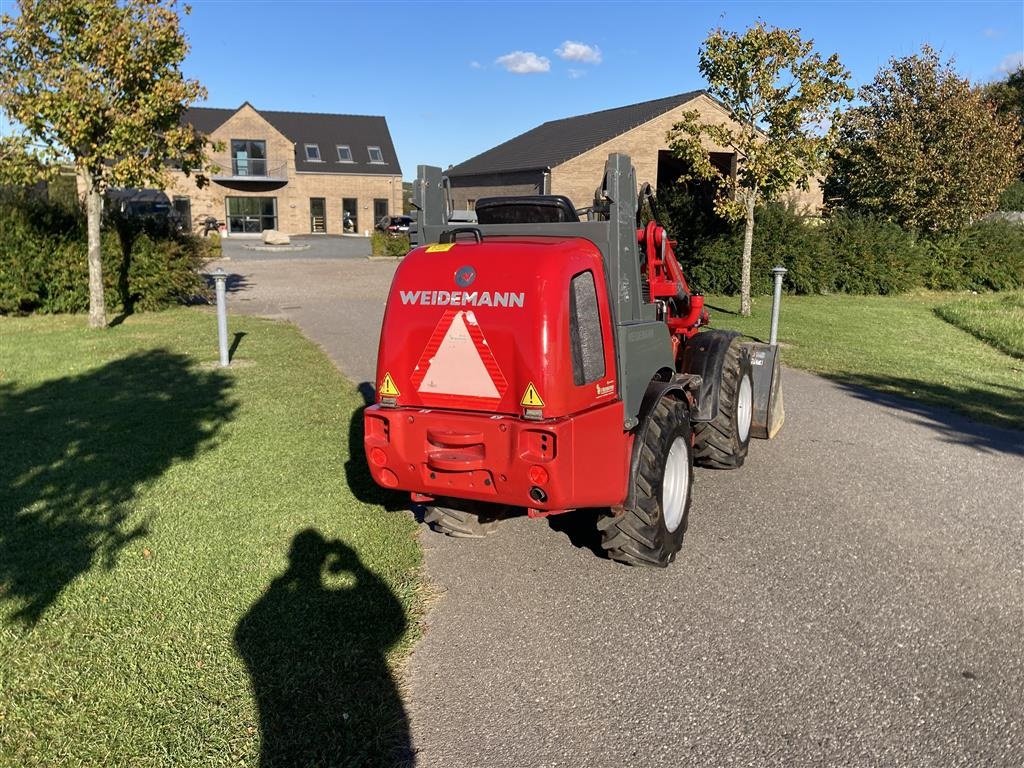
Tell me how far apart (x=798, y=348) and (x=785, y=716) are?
11.1 meters

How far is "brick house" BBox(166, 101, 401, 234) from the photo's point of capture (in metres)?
52.2

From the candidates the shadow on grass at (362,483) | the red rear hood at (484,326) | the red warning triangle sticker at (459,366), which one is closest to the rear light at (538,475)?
the red rear hood at (484,326)

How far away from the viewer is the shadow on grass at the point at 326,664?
326cm

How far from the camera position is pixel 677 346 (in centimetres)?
632

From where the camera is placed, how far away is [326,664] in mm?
3799

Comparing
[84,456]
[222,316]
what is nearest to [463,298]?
[84,456]

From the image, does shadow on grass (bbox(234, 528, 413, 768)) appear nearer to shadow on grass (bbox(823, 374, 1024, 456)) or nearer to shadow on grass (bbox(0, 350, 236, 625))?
shadow on grass (bbox(0, 350, 236, 625))

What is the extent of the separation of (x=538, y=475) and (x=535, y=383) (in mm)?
466

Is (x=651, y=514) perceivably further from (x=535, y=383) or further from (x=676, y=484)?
(x=535, y=383)

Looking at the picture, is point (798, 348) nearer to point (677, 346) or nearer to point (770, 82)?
point (770, 82)

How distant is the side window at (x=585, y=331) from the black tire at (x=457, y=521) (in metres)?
1.37

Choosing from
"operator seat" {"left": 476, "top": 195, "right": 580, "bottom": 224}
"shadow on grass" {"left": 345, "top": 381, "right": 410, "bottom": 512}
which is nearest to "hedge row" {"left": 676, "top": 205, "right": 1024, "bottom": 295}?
"shadow on grass" {"left": 345, "top": 381, "right": 410, "bottom": 512}

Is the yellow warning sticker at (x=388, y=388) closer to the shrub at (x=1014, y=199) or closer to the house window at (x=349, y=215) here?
the shrub at (x=1014, y=199)

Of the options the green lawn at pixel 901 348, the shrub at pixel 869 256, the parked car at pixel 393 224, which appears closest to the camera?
the green lawn at pixel 901 348
